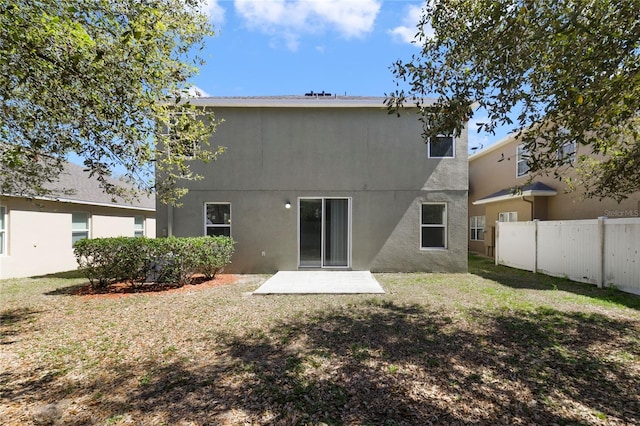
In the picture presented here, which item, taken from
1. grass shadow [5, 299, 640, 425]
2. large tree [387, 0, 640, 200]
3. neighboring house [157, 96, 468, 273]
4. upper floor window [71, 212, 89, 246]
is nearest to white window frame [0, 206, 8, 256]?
upper floor window [71, 212, 89, 246]

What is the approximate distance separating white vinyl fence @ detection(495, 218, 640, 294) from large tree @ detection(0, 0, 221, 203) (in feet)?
33.3

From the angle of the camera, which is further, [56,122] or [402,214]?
[402,214]

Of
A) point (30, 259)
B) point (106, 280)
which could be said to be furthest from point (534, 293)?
point (30, 259)

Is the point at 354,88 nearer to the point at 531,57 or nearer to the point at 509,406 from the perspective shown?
the point at 531,57

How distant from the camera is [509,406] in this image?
10.2ft

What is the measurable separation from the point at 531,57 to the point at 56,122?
6853mm

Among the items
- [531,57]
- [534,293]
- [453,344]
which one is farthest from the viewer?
[534,293]

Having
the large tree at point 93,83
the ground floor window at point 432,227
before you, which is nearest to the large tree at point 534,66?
the large tree at point 93,83

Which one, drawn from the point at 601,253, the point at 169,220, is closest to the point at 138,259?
the point at 169,220

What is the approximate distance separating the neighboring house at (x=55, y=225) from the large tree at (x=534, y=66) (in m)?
9.59

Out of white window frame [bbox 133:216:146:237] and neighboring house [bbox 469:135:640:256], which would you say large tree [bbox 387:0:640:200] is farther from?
white window frame [bbox 133:216:146:237]

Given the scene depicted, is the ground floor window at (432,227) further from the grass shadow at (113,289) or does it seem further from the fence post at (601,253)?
the grass shadow at (113,289)

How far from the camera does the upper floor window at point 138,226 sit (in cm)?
1609

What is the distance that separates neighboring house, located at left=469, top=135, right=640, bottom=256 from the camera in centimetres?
1143
